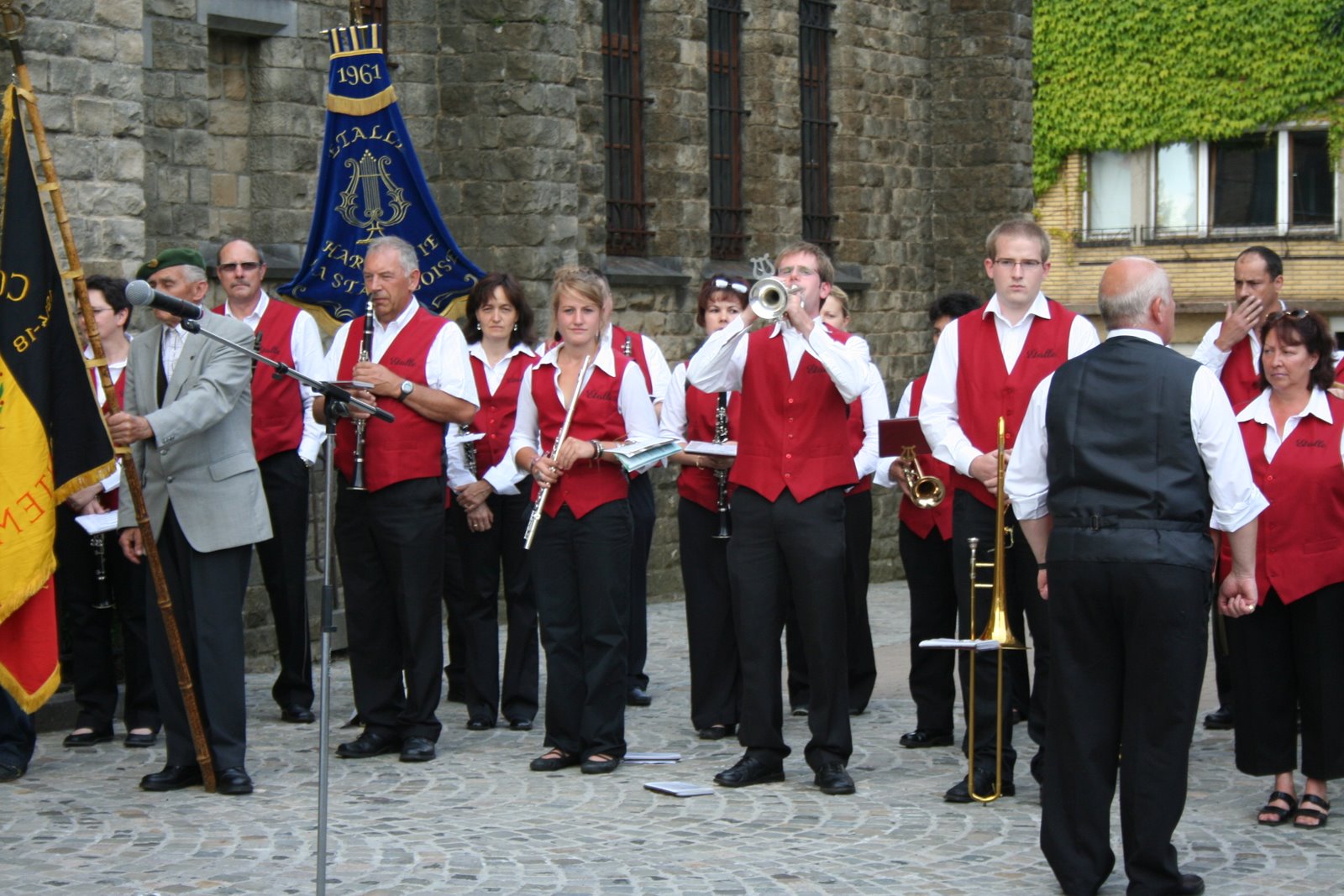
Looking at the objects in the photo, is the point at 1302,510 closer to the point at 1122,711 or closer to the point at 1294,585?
the point at 1294,585

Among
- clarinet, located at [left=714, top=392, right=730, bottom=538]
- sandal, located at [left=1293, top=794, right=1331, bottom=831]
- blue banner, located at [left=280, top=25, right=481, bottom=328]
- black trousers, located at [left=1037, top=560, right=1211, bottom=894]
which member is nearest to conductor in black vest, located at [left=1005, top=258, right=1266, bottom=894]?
black trousers, located at [left=1037, top=560, right=1211, bottom=894]

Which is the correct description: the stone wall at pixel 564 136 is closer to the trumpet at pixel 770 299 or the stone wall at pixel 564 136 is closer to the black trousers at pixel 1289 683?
the trumpet at pixel 770 299

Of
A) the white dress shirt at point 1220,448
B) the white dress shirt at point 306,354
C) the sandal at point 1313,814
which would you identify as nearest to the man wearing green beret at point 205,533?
the white dress shirt at point 306,354

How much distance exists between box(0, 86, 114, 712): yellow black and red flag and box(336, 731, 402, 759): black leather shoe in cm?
139

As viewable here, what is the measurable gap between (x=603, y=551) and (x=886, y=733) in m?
1.91

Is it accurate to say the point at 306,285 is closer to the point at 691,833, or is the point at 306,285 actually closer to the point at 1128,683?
the point at 691,833

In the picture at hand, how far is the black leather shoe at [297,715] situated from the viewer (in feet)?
32.3

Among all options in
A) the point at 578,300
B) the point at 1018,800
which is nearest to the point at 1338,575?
the point at 1018,800

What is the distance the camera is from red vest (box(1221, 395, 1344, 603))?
7648mm

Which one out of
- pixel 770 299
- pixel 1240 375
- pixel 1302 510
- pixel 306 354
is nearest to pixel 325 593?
pixel 770 299

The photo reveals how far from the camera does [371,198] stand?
420 inches

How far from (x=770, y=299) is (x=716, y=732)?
8.62 feet

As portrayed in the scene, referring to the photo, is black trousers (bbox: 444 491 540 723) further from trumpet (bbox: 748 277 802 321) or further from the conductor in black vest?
the conductor in black vest

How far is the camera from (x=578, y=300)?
8602mm
